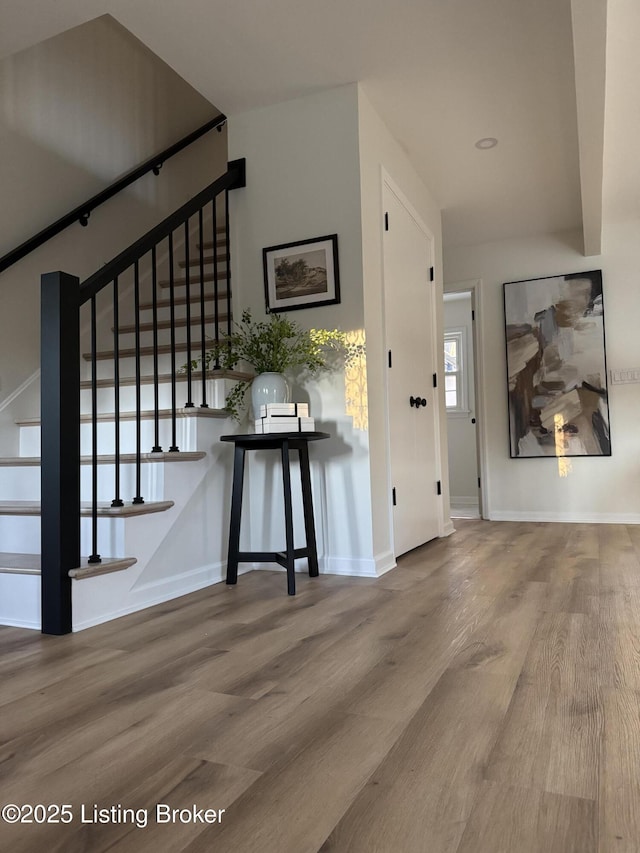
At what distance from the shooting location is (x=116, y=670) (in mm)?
1628

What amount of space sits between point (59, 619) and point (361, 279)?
1870mm

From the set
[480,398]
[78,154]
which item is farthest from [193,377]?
[480,398]

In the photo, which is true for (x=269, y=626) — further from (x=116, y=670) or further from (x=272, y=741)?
(x=272, y=741)

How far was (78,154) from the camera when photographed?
11.8 ft

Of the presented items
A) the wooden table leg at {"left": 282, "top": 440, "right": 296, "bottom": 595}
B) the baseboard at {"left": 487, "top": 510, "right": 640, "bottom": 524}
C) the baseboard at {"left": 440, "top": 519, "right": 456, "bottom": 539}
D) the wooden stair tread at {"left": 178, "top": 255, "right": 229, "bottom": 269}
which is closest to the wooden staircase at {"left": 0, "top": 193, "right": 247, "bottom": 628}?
the wooden stair tread at {"left": 178, "top": 255, "right": 229, "bottom": 269}

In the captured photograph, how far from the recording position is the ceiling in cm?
242

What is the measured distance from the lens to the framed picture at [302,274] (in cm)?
296

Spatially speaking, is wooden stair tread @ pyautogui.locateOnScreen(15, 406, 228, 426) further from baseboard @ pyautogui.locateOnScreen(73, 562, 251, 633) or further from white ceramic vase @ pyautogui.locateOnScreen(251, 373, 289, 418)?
baseboard @ pyautogui.locateOnScreen(73, 562, 251, 633)

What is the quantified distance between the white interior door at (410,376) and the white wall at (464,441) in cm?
284

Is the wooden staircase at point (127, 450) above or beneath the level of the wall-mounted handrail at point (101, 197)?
beneath

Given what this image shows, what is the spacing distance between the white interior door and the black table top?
68 centimetres

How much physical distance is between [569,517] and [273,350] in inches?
122

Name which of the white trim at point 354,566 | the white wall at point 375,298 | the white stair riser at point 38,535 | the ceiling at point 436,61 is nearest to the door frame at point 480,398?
the ceiling at point 436,61

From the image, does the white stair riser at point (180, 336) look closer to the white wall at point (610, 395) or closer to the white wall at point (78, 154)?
the white wall at point (78, 154)
